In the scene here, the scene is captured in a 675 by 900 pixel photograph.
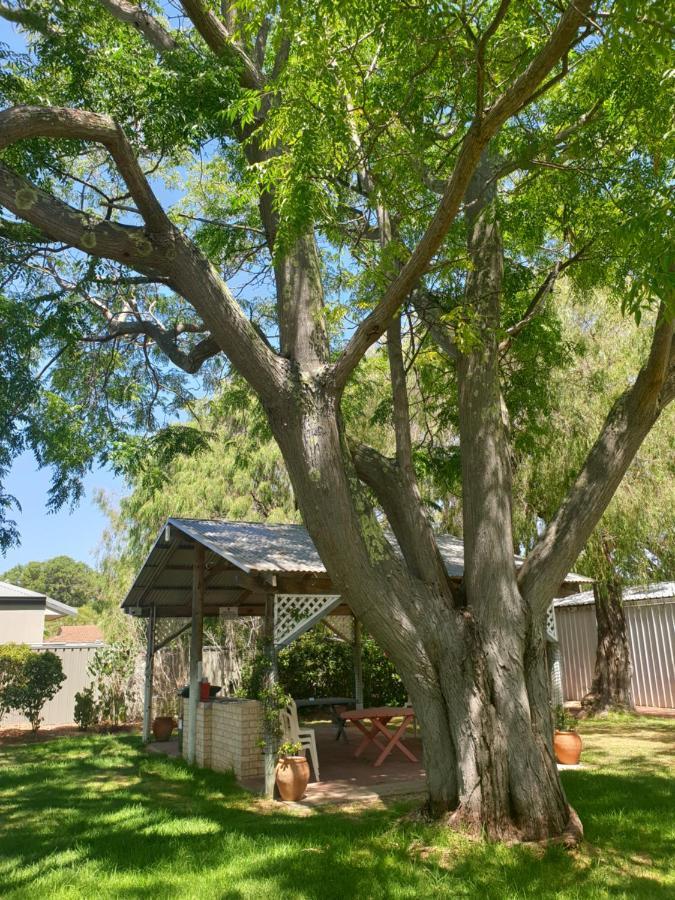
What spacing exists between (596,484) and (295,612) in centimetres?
419

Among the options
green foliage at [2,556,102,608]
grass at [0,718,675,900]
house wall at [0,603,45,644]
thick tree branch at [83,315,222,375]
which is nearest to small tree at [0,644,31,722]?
grass at [0,718,675,900]

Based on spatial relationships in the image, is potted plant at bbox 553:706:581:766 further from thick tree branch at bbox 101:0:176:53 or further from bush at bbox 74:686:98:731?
bush at bbox 74:686:98:731

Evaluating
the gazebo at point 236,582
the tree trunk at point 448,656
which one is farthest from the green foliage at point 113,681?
the tree trunk at point 448,656

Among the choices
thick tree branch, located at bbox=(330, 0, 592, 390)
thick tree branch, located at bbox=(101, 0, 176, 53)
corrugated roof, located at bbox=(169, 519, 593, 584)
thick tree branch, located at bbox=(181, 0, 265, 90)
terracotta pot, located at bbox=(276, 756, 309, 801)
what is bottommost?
terracotta pot, located at bbox=(276, 756, 309, 801)

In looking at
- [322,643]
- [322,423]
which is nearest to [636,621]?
[322,643]

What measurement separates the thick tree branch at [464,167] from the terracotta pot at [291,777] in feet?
14.6

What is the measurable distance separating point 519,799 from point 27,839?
4.27 metres

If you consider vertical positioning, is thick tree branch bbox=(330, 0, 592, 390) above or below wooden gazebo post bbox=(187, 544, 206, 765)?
above

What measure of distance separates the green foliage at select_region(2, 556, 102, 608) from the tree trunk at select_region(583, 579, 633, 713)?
62192mm

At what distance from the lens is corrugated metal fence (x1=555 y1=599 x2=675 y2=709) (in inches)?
624

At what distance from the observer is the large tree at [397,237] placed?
5.38m

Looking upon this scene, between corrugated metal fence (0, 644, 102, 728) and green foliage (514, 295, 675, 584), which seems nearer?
green foliage (514, 295, 675, 584)

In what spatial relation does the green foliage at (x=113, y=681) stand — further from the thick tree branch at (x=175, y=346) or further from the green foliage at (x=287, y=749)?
the thick tree branch at (x=175, y=346)

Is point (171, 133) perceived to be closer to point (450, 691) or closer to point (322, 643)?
point (450, 691)
